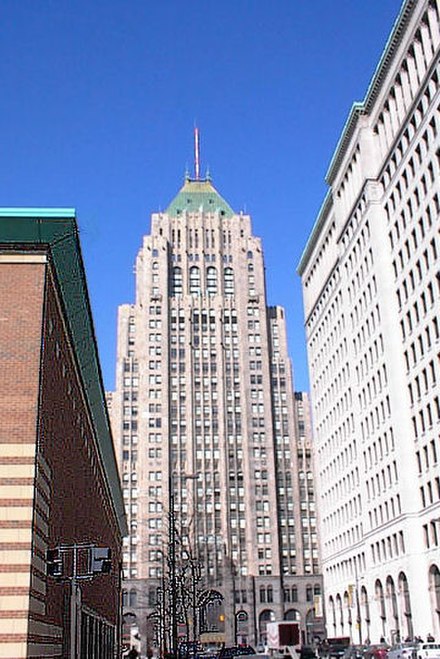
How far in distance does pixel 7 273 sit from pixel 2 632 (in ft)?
33.1

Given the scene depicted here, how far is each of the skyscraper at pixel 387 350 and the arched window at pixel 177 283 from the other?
48.0 meters

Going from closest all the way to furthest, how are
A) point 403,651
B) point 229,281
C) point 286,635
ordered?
point 286,635, point 403,651, point 229,281

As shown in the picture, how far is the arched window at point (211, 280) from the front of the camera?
144 m

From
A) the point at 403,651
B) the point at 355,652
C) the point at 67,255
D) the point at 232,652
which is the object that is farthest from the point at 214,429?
the point at 67,255

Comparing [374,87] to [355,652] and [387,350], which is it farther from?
[355,652]

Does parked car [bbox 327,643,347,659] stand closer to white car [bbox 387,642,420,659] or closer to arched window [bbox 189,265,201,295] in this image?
white car [bbox 387,642,420,659]

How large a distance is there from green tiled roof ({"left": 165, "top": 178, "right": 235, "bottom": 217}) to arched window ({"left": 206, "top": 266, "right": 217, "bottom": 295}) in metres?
13.2

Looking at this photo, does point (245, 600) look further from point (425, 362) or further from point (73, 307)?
point (73, 307)

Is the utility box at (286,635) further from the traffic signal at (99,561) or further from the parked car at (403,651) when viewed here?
the parked car at (403,651)

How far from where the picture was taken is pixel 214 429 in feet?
443

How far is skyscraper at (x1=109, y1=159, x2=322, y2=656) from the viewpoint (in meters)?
126

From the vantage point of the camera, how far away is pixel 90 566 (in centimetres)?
2166

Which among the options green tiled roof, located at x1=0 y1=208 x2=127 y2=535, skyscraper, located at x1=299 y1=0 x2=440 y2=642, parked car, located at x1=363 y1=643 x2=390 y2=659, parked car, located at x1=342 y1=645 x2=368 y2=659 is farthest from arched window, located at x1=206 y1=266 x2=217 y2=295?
green tiled roof, located at x1=0 y1=208 x2=127 y2=535

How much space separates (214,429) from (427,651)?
3728 inches
